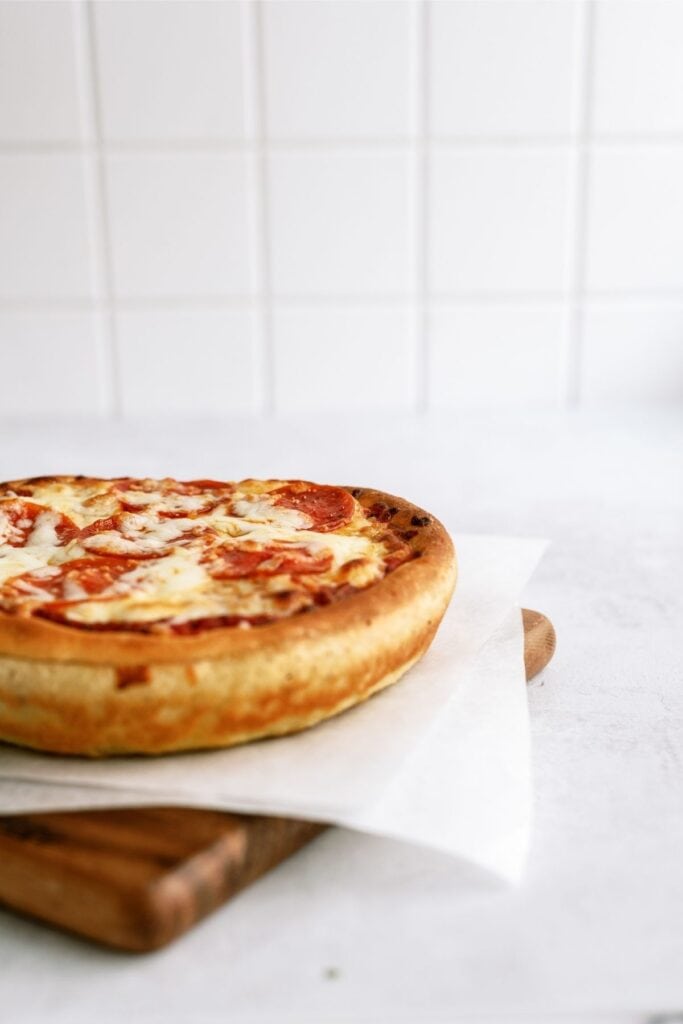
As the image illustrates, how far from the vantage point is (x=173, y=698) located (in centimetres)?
70

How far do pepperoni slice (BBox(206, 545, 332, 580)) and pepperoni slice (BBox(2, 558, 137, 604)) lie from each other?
0.22ft

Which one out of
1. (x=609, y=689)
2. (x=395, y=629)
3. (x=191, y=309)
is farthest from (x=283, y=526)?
(x=191, y=309)

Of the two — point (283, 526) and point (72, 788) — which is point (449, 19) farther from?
point (72, 788)

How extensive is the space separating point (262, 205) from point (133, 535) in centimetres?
133

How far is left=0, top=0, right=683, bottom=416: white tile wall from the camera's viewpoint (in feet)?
6.72

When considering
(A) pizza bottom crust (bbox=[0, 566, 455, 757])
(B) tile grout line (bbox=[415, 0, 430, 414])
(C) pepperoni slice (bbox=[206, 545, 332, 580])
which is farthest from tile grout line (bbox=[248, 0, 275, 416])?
(A) pizza bottom crust (bbox=[0, 566, 455, 757])

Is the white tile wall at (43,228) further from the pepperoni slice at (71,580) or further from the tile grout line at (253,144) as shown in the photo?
the pepperoni slice at (71,580)

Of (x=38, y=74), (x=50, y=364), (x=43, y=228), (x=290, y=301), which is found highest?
(x=38, y=74)

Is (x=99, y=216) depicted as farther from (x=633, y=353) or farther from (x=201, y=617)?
(x=201, y=617)

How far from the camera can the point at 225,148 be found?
209 cm

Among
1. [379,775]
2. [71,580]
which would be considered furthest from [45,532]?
[379,775]

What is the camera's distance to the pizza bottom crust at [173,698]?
69 cm

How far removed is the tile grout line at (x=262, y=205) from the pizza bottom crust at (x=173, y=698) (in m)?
1.51

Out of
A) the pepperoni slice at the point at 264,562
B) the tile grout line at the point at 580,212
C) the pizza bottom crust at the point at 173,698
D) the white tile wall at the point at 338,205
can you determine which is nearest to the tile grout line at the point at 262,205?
the white tile wall at the point at 338,205
